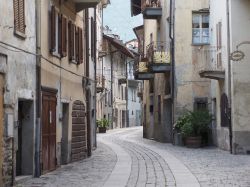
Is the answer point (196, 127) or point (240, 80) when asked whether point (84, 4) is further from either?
point (196, 127)

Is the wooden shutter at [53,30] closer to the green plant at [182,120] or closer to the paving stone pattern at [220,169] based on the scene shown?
the paving stone pattern at [220,169]

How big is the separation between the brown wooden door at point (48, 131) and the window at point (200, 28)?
45.9 feet

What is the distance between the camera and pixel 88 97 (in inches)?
921

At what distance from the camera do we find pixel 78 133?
2102 centimetres

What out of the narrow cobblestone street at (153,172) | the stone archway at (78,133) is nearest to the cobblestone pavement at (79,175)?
the narrow cobblestone street at (153,172)

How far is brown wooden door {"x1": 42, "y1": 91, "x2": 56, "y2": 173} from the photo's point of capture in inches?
622

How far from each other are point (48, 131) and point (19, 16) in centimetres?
388

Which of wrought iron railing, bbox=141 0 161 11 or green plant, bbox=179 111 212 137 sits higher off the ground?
wrought iron railing, bbox=141 0 161 11

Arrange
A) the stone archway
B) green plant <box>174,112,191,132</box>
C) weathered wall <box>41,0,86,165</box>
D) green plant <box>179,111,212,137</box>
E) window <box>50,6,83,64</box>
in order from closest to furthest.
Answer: weathered wall <box>41,0,86,165</box> < window <box>50,6,83,64</box> < the stone archway < green plant <box>179,111,212,137</box> < green plant <box>174,112,191,132</box>

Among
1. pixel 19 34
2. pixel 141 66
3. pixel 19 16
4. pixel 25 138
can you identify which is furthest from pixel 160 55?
pixel 19 34

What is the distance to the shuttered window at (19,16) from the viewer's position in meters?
13.3

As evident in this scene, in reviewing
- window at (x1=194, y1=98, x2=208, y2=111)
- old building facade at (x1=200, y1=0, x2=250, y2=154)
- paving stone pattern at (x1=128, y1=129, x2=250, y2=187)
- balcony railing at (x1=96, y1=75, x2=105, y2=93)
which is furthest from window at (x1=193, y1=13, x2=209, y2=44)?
balcony railing at (x1=96, y1=75, x2=105, y2=93)

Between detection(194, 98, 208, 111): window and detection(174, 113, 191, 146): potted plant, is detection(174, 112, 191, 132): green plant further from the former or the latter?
detection(194, 98, 208, 111): window

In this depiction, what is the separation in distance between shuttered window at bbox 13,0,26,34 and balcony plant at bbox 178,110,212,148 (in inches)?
585
